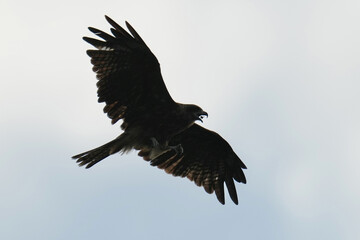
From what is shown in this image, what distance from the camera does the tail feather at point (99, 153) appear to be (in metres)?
15.4

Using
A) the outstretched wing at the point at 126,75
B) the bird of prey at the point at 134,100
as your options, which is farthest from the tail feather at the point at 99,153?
the outstretched wing at the point at 126,75

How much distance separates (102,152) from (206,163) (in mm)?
2567

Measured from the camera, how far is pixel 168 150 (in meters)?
16.8

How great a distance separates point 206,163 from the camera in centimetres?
1738

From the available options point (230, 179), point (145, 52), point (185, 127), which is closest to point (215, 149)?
point (230, 179)

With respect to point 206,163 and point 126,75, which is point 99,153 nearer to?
point 126,75

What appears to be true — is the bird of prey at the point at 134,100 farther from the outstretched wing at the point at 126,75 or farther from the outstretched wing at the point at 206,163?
the outstretched wing at the point at 206,163

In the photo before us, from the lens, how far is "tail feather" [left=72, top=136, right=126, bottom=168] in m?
15.4

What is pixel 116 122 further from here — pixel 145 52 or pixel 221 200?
pixel 221 200

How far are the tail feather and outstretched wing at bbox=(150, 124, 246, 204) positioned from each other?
1.42m

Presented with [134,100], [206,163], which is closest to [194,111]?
[134,100]

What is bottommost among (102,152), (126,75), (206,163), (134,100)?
(206,163)

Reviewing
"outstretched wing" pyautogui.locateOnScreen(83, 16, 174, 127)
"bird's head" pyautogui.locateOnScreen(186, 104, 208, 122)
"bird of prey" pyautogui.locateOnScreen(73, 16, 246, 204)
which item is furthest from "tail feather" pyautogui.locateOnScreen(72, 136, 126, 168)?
"bird's head" pyautogui.locateOnScreen(186, 104, 208, 122)

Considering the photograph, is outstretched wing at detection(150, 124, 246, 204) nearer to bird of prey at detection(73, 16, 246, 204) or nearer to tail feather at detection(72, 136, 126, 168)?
bird of prey at detection(73, 16, 246, 204)
